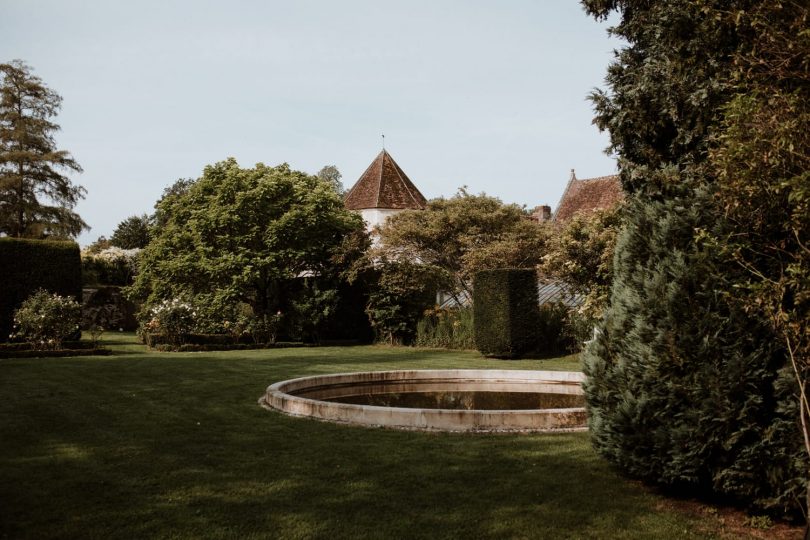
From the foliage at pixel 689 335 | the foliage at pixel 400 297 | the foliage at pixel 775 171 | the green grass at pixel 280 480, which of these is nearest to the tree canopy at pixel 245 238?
the foliage at pixel 400 297

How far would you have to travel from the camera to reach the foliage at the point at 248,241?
2423 centimetres

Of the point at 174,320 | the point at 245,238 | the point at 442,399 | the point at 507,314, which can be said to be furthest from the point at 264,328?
the point at 442,399

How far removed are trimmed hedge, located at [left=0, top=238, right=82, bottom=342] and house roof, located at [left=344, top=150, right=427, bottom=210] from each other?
2249cm

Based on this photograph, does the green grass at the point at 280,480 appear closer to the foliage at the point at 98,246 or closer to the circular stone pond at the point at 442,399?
the circular stone pond at the point at 442,399

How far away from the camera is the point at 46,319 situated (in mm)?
17438

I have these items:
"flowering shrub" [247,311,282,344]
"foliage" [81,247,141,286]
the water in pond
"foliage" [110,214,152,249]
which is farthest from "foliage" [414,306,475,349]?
"foliage" [110,214,152,249]

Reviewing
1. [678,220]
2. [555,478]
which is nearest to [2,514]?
[555,478]

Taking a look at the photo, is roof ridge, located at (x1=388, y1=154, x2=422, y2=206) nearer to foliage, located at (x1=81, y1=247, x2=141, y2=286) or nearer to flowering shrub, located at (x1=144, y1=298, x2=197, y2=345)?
foliage, located at (x1=81, y1=247, x2=141, y2=286)

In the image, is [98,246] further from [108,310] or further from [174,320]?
[174,320]

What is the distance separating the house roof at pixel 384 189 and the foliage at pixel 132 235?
20.7m

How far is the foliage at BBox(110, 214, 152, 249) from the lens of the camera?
53.1 metres

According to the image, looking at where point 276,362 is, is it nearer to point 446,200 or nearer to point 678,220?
point 446,200

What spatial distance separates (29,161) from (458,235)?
A: 96.1 ft

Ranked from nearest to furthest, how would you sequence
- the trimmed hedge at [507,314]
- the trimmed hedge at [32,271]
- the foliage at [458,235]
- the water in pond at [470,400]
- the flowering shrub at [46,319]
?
the water in pond at [470,400]
the flowering shrub at [46,319]
the trimmed hedge at [507,314]
the trimmed hedge at [32,271]
the foliage at [458,235]
